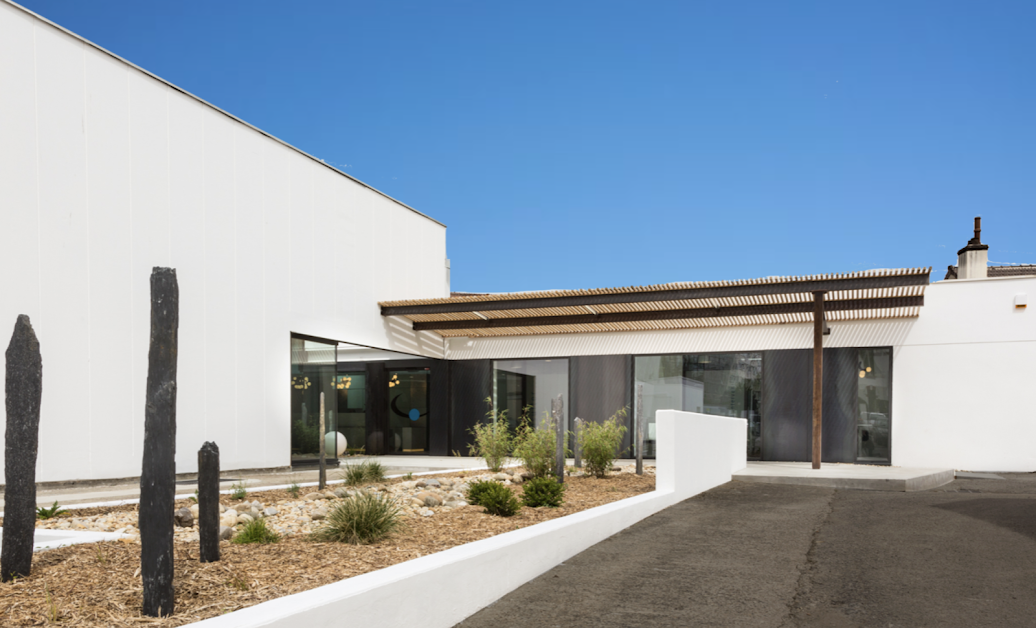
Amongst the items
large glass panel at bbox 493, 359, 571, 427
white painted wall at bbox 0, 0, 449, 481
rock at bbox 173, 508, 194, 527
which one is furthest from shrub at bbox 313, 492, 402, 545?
large glass panel at bbox 493, 359, 571, 427

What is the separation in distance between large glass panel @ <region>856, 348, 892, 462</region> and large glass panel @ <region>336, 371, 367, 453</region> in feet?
40.9

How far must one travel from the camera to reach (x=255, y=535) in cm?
502

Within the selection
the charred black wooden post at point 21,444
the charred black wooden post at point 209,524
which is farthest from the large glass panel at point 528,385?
the charred black wooden post at point 21,444

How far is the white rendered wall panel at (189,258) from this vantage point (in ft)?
38.3

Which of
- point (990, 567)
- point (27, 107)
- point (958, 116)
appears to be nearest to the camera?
point (990, 567)

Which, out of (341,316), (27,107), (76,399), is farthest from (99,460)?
(341,316)

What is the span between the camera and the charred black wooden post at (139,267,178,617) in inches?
124

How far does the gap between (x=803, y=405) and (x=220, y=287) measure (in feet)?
41.8

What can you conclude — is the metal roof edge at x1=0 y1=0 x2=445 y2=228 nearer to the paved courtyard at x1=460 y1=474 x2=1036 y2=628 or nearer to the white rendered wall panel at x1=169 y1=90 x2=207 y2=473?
the white rendered wall panel at x1=169 y1=90 x2=207 y2=473

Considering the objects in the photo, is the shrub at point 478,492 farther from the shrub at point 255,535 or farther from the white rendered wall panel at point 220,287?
the white rendered wall panel at point 220,287

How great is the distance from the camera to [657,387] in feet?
58.9

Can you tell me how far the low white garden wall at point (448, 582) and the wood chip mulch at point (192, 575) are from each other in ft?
1.20

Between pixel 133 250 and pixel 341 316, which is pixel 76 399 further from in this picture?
pixel 341 316

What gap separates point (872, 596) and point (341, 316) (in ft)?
41.8
